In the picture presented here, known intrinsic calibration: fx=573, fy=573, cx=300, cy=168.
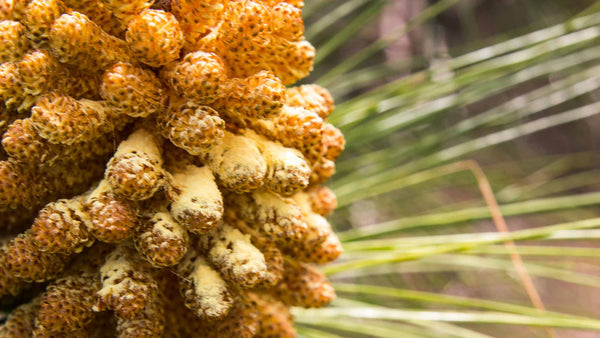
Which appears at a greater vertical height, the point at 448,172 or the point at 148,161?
the point at 448,172

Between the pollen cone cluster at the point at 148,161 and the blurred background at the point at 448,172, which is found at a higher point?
the blurred background at the point at 448,172

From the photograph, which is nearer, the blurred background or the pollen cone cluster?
the pollen cone cluster

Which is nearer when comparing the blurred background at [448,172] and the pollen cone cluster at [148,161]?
the pollen cone cluster at [148,161]

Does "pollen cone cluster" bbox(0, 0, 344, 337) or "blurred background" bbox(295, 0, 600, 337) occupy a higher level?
"blurred background" bbox(295, 0, 600, 337)

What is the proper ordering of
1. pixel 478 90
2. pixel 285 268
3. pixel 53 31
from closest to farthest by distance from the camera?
pixel 53 31, pixel 285 268, pixel 478 90

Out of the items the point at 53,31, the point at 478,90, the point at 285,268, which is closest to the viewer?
the point at 53,31

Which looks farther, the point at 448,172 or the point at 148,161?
the point at 448,172

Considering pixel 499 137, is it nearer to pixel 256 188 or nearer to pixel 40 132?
pixel 256 188

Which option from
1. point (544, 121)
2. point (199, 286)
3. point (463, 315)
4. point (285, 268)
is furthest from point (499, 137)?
point (199, 286)
